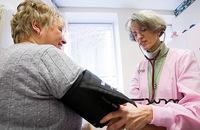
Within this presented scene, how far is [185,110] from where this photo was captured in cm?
74

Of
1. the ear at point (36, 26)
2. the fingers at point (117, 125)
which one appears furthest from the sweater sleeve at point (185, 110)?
the ear at point (36, 26)

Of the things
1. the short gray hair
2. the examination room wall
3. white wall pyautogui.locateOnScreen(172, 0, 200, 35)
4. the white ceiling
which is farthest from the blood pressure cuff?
white wall pyautogui.locateOnScreen(172, 0, 200, 35)

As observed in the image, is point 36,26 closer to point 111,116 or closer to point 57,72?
point 57,72

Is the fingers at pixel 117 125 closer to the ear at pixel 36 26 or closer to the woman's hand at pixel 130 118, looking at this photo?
the woman's hand at pixel 130 118

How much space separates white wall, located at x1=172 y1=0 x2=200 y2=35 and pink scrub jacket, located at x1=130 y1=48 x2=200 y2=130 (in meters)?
2.18

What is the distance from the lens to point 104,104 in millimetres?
558

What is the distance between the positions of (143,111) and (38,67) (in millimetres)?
540

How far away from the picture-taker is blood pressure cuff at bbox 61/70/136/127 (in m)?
0.51

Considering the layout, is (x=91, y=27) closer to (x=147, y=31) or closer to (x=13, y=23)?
(x=147, y=31)

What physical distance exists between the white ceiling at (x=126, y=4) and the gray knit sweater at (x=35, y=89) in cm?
266

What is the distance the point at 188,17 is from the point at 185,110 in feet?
8.99

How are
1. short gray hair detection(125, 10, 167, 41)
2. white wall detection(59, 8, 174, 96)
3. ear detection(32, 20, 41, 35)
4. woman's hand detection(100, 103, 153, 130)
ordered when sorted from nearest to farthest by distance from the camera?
woman's hand detection(100, 103, 153, 130)
ear detection(32, 20, 41, 35)
short gray hair detection(125, 10, 167, 41)
white wall detection(59, 8, 174, 96)

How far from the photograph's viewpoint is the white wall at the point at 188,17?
2.70 meters

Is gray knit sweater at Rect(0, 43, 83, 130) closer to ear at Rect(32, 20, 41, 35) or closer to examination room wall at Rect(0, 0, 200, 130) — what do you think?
ear at Rect(32, 20, 41, 35)
